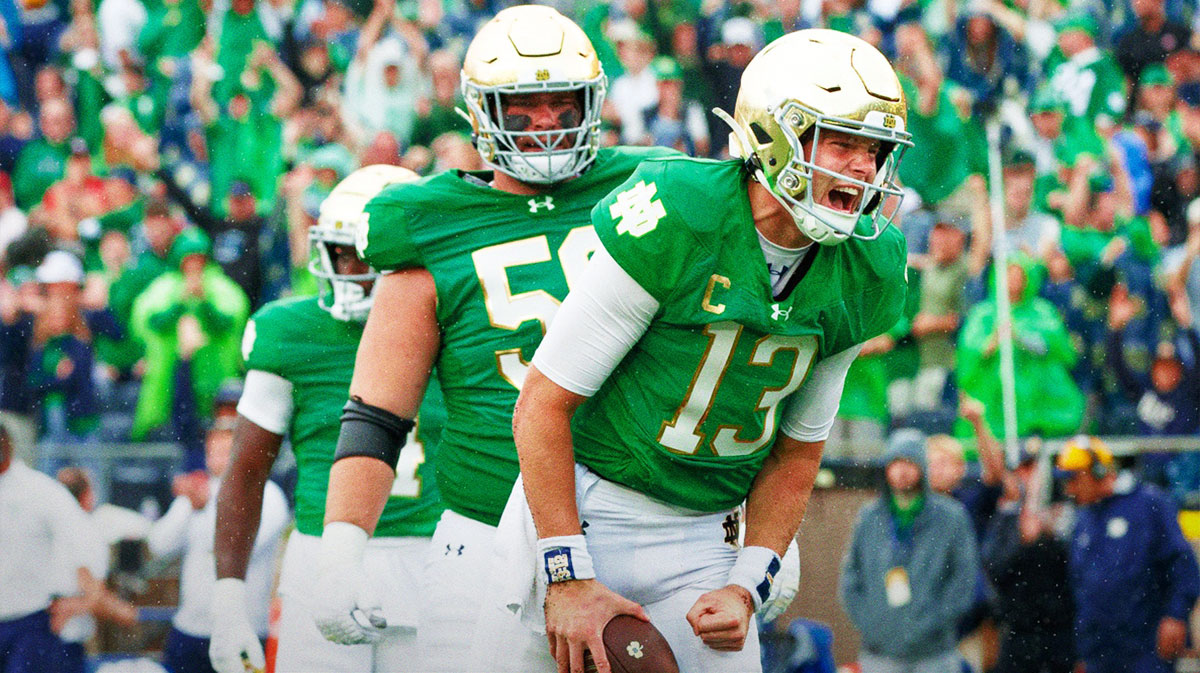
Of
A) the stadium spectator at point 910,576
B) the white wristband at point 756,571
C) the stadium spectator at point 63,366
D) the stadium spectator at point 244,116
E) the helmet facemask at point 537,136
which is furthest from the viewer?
the stadium spectator at point 244,116

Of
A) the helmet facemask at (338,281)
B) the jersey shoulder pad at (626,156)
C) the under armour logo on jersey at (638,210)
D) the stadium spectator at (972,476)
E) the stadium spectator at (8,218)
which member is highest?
the under armour logo on jersey at (638,210)

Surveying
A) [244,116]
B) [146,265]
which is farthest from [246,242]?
[244,116]

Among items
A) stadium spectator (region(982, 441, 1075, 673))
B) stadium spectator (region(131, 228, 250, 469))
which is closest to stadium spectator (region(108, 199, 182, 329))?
stadium spectator (region(131, 228, 250, 469))

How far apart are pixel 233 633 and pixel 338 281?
3.33 feet

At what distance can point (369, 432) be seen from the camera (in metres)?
2.87

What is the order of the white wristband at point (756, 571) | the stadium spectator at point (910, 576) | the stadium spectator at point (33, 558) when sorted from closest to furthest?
the white wristband at point (756, 571), the stadium spectator at point (910, 576), the stadium spectator at point (33, 558)

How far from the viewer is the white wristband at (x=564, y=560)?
7.28 ft

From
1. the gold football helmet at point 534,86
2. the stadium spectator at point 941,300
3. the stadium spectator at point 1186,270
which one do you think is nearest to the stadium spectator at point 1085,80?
the stadium spectator at point 1186,270

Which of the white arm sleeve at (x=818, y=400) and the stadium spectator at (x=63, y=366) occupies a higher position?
the white arm sleeve at (x=818, y=400)

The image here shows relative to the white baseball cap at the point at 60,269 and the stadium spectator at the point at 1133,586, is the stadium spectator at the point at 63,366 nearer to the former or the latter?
the white baseball cap at the point at 60,269

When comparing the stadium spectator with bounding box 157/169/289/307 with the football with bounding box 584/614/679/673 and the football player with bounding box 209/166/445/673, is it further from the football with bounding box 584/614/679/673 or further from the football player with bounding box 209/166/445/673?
the football with bounding box 584/614/679/673

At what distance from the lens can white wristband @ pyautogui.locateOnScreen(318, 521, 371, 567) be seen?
9.52 feet

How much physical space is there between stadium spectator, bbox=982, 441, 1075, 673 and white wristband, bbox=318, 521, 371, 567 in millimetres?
2990

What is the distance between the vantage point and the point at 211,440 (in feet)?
19.9
